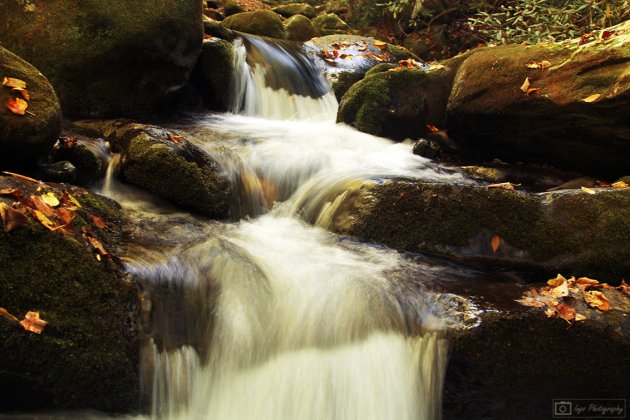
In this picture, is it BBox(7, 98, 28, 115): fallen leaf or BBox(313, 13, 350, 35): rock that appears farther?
BBox(313, 13, 350, 35): rock

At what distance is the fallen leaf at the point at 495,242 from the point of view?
14.1ft

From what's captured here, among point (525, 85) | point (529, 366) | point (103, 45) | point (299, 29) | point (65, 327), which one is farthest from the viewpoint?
point (299, 29)

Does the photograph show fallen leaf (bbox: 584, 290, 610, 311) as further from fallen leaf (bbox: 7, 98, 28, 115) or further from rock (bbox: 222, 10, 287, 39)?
rock (bbox: 222, 10, 287, 39)

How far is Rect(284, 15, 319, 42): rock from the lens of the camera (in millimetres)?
13359

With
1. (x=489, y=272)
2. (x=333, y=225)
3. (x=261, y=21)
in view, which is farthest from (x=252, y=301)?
(x=261, y=21)

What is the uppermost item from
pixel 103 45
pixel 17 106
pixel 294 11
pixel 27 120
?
pixel 294 11

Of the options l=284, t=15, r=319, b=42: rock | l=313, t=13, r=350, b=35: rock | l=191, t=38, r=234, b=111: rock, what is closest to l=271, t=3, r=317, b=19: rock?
l=313, t=13, r=350, b=35: rock

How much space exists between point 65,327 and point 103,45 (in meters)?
4.94

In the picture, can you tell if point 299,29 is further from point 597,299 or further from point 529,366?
point 529,366

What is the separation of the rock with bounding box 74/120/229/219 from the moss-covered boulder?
11.6 ft

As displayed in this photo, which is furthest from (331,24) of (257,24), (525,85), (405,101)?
(525,85)

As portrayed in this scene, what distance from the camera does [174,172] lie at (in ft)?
15.9

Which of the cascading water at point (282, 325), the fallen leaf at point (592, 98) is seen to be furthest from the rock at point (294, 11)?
the cascading water at point (282, 325)

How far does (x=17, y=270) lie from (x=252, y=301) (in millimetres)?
1490
